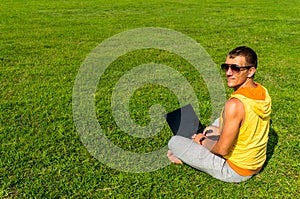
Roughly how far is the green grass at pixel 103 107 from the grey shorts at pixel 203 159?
0.15 metres

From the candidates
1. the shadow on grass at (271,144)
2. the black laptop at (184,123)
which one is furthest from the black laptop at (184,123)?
the shadow on grass at (271,144)

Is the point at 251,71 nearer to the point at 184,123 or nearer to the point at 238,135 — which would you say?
the point at 238,135

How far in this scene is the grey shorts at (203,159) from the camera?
3.95 meters

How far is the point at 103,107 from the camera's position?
6.12 meters

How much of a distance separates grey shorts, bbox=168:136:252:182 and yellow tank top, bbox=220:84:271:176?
85mm

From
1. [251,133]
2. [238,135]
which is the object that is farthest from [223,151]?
[251,133]

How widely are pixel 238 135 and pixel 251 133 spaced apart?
0.14 m

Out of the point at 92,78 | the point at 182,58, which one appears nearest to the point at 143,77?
the point at 92,78

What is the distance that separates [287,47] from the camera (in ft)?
35.0

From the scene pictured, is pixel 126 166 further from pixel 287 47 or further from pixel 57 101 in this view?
pixel 287 47

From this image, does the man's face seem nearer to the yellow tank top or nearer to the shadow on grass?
the yellow tank top

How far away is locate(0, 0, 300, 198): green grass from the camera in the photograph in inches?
161

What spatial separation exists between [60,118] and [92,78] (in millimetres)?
2103

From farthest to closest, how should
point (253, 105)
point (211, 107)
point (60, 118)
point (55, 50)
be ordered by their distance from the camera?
point (55, 50) < point (211, 107) < point (60, 118) < point (253, 105)
